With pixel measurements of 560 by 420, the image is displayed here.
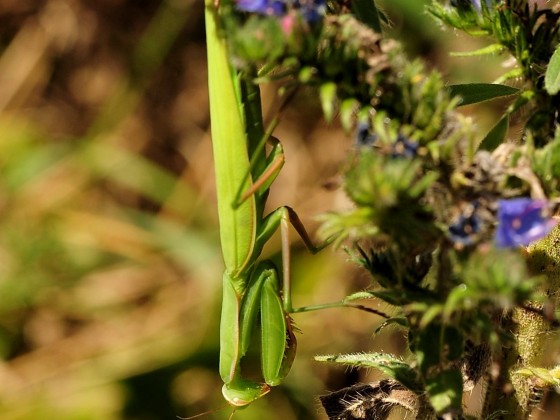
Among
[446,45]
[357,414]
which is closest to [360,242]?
[357,414]

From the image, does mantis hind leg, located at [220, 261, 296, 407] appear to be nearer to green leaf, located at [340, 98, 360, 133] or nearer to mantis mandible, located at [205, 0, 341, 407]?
mantis mandible, located at [205, 0, 341, 407]

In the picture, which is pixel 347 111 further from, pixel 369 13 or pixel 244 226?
pixel 244 226

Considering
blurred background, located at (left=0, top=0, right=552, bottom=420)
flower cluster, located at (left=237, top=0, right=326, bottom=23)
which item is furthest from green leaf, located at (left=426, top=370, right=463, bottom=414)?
blurred background, located at (left=0, top=0, right=552, bottom=420)

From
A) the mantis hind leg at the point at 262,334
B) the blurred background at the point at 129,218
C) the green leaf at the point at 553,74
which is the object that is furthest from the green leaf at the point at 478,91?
the blurred background at the point at 129,218

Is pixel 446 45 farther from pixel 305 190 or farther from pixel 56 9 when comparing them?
pixel 56 9

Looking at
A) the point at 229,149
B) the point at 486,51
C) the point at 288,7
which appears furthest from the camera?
the point at 229,149

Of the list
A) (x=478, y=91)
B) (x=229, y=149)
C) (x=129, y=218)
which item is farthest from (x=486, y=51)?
(x=129, y=218)

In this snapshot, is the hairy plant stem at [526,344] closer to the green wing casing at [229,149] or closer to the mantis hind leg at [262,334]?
the mantis hind leg at [262,334]
